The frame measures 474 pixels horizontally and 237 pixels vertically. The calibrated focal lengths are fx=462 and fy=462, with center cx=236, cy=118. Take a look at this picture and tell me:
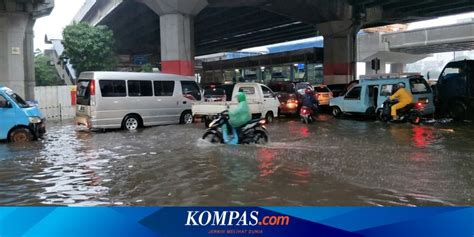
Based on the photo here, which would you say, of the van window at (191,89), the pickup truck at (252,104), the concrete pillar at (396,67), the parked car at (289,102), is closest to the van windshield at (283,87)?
the parked car at (289,102)

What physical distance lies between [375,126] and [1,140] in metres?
11.4

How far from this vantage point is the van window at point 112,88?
1467cm

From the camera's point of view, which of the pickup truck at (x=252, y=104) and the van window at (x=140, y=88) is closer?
the pickup truck at (x=252, y=104)

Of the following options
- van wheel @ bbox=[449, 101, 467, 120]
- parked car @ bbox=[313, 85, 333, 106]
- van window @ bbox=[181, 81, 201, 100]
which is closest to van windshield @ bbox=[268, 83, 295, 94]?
parked car @ bbox=[313, 85, 333, 106]

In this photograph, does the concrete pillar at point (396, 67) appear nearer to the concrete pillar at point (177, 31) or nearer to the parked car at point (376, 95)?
the concrete pillar at point (177, 31)

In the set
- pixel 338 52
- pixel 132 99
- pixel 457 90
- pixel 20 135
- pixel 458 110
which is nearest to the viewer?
pixel 20 135

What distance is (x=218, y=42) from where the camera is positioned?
172 feet

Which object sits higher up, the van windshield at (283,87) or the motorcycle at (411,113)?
the van windshield at (283,87)

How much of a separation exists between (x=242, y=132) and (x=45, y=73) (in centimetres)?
3645

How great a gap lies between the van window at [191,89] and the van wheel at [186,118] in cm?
67

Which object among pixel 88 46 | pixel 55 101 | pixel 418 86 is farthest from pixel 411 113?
pixel 88 46

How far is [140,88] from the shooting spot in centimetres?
1570

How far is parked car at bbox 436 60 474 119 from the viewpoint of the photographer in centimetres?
1714

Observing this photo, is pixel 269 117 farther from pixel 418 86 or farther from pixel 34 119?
pixel 34 119
